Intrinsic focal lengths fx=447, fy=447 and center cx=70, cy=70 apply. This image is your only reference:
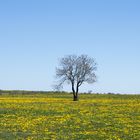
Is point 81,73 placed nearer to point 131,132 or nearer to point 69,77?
point 69,77

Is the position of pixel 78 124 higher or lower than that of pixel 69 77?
lower

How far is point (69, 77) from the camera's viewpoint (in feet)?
298

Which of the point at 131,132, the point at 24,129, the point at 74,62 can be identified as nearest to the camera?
the point at 131,132

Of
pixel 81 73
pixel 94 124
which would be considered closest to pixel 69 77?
pixel 81 73

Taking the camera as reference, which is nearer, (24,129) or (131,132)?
(131,132)

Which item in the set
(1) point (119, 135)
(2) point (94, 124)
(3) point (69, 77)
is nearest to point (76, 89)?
(3) point (69, 77)

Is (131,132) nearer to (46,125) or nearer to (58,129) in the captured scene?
(58,129)

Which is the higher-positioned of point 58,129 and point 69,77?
point 69,77

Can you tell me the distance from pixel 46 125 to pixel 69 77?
60.9m

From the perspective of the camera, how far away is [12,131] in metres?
26.5

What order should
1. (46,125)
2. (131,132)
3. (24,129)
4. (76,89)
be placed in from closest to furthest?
(131,132) < (24,129) < (46,125) < (76,89)

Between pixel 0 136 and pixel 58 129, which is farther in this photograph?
pixel 58 129

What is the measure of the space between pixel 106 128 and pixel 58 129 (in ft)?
9.85

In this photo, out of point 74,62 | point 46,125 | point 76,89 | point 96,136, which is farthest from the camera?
point 74,62
